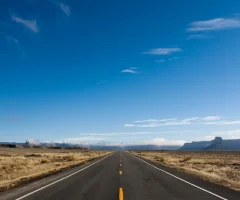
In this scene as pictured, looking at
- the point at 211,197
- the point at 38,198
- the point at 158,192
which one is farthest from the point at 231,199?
the point at 38,198

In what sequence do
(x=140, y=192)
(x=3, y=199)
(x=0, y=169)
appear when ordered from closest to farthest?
(x=3, y=199) < (x=140, y=192) < (x=0, y=169)

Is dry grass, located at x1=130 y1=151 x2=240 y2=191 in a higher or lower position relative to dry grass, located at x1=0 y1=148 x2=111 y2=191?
lower

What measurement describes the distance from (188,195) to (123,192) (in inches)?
108

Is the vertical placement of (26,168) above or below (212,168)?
above

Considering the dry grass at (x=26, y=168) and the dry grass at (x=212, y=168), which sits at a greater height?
the dry grass at (x=26, y=168)

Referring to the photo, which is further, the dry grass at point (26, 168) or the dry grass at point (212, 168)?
the dry grass at point (26, 168)

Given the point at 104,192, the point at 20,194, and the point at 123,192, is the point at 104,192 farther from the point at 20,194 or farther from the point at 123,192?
the point at 20,194

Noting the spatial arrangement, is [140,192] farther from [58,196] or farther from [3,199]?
[3,199]

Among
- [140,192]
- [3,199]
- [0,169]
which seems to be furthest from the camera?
[0,169]

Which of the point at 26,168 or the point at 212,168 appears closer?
the point at 26,168

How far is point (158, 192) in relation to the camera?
1247 centimetres

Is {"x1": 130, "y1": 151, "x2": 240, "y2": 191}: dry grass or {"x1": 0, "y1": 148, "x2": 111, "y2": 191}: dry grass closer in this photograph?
{"x1": 130, "y1": 151, "x2": 240, "y2": 191}: dry grass

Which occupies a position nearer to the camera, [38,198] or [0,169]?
[38,198]

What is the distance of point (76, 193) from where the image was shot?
12.1 metres
